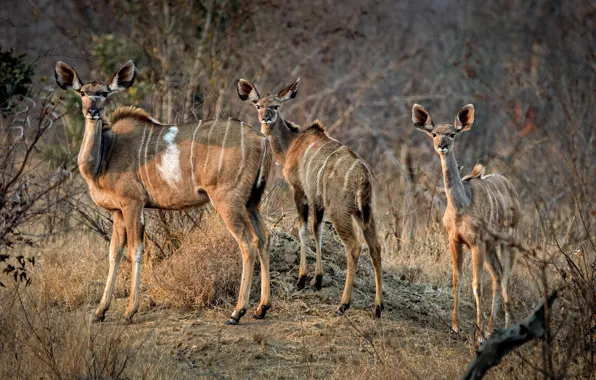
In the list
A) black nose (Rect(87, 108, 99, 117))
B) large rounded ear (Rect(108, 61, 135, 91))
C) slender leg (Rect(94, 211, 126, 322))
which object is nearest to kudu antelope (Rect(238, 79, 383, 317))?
large rounded ear (Rect(108, 61, 135, 91))

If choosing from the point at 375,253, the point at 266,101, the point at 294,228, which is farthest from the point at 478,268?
the point at 266,101

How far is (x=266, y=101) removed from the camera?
7742 millimetres

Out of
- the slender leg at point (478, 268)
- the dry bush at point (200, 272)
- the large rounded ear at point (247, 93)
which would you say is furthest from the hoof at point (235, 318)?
the large rounded ear at point (247, 93)

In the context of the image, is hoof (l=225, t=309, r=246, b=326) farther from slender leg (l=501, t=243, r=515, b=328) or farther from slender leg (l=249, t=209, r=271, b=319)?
slender leg (l=501, t=243, r=515, b=328)

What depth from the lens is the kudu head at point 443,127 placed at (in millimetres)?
6535

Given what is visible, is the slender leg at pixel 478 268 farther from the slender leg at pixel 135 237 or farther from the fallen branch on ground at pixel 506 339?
the slender leg at pixel 135 237

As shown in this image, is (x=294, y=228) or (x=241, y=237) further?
(x=294, y=228)

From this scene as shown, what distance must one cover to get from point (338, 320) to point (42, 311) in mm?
2165

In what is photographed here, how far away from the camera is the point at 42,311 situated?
6461 millimetres

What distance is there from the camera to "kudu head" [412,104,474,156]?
21.4 ft

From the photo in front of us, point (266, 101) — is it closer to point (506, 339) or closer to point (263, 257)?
point (263, 257)

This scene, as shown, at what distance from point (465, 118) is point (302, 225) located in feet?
5.13

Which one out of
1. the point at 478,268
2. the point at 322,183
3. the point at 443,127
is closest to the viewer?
the point at 478,268

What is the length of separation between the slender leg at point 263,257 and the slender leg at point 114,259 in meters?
1.02
